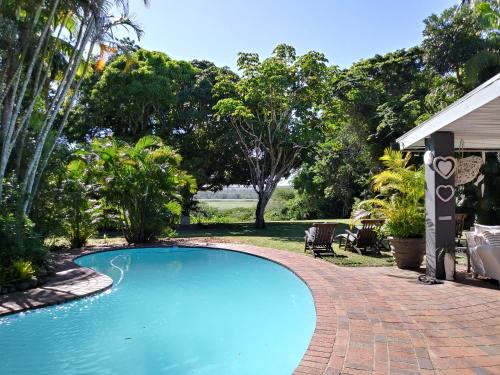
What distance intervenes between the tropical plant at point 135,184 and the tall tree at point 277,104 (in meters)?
5.97

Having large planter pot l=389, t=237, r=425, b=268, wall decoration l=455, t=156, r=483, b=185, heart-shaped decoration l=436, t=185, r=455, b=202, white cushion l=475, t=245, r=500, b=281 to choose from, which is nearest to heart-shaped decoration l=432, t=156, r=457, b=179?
heart-shaped decoration l=436, t=185, r=455, b=202

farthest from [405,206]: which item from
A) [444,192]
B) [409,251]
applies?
[444,192]

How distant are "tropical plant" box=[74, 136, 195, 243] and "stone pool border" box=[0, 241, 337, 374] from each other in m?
2.15

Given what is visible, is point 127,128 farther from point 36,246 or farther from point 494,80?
point 494,80

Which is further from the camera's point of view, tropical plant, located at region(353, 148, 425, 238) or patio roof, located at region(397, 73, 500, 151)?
tropical plant, located at region(353, 148, 425, 238)

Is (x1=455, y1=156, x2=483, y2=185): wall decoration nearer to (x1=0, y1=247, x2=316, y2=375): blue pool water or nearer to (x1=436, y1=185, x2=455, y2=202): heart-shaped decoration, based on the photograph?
(x1=436, y1=185, x2=455, y2=202): heart-shaped decoration

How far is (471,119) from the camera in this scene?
6.84 metres

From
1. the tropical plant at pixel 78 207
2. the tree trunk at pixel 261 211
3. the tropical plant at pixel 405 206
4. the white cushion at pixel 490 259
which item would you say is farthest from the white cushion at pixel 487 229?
the tree trunk at pixel 261 211

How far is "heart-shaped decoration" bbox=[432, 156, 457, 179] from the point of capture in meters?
7.38

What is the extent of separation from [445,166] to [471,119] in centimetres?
102

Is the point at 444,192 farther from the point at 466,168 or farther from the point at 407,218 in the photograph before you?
the point at 407,218

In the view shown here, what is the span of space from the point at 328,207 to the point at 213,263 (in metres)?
26.1

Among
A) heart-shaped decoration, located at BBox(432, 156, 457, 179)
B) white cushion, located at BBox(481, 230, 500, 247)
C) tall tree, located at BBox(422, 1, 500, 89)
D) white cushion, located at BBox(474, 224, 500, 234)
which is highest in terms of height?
tall tree, located at BBox(422, 1, 500, 89)

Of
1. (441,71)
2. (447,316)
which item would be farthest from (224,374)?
(441,71)
